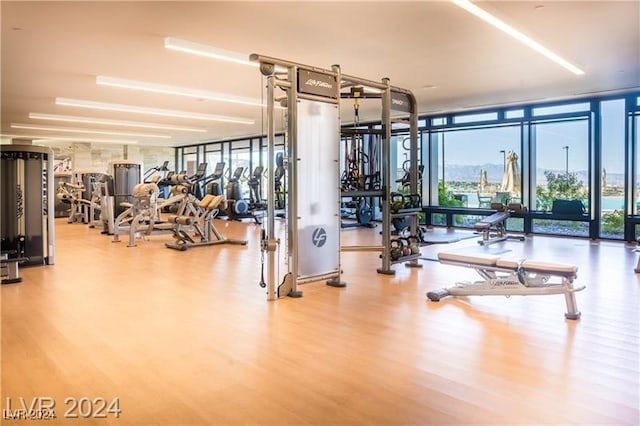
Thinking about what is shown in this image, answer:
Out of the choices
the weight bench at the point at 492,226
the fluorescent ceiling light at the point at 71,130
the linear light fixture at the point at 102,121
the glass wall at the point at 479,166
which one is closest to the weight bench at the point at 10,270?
the linear light fixture at the point at 102,121

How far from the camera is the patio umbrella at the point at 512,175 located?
9602 millimetres

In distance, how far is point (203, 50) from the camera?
527 cm

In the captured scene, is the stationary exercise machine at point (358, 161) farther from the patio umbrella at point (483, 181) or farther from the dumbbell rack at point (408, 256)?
the patio umbrella at point (483, 181)

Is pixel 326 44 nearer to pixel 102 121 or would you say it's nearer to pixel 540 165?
pixel 540 165

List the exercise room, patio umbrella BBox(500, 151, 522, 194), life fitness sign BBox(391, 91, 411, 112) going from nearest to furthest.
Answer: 1. the exercise room
2. life fitness sign BBox(391, 91, 411, 112)
3. patio umbrella BBox(500, 151, 522, 194)

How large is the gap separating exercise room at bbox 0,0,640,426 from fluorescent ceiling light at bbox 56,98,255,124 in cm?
7

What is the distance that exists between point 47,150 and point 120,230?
3.22 metres

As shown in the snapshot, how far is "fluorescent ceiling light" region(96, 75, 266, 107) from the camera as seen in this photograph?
692 centimetres

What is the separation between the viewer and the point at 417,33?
16.0 ft

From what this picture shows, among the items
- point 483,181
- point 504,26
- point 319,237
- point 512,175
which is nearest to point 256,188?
point 483,181

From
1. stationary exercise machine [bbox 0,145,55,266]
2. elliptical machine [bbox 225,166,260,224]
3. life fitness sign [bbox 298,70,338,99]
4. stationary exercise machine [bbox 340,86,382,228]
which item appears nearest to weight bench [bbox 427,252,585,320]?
stationary exercise machine [bbox 340,86,382,228]

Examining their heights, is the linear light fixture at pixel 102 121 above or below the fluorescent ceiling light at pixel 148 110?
above

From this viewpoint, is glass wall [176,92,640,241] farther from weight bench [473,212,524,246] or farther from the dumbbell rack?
the dumbbell rack

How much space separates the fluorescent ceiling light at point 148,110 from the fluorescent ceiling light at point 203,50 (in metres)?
4.40
